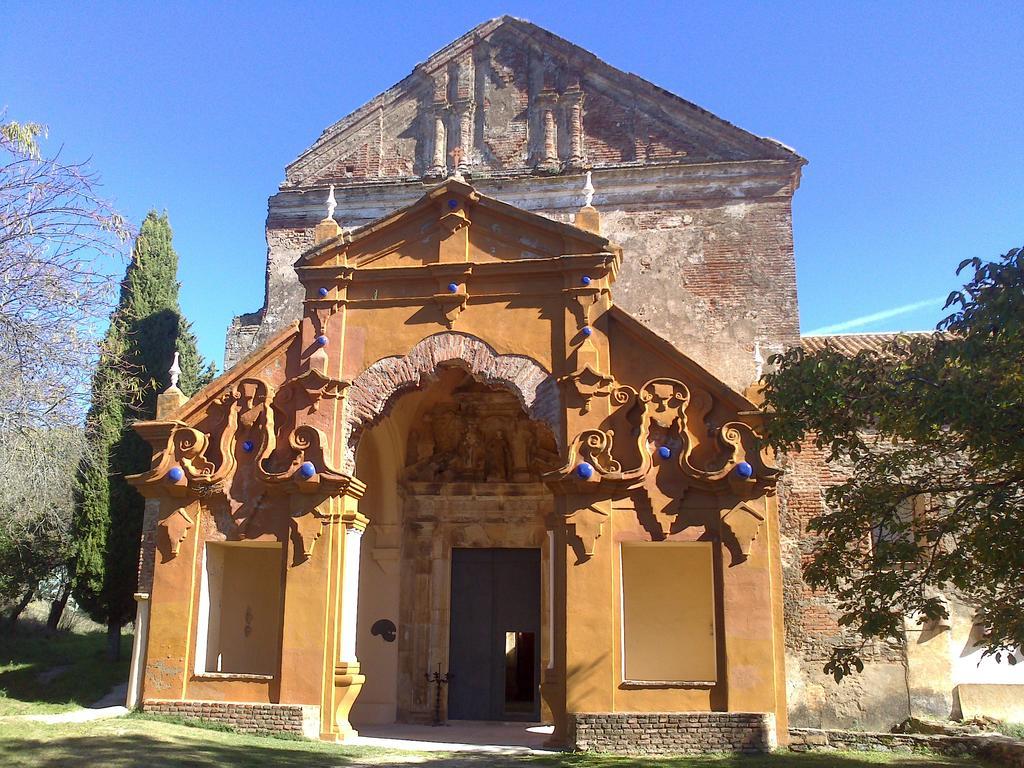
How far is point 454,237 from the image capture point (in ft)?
45.2

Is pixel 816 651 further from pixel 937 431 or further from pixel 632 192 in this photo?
pixel 632 192

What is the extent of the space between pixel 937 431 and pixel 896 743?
211 inches

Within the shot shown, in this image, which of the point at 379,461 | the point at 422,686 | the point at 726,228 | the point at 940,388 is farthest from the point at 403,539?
the point at 940,388

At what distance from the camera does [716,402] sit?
41.3ft

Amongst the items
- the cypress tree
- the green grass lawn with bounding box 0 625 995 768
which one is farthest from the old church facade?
the cypress tree

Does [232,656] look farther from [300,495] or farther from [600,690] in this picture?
[600,690]

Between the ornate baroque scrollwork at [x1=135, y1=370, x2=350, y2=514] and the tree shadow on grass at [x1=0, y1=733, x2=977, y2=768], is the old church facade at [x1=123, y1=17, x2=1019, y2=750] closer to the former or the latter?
the ornate baroque scrollwork at [x1=135, y1=370, x2=350, y2=514]

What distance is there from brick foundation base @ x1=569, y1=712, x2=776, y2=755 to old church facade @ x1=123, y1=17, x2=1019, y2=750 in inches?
1.5

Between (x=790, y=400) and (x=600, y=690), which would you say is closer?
(x=790, y=400)

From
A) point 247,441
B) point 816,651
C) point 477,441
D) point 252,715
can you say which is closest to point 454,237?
point 247,441

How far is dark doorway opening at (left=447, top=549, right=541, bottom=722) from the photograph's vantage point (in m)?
16.0

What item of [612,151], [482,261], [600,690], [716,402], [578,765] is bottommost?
[578,765]

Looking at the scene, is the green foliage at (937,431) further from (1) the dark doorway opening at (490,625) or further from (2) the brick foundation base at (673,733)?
(1) the dark doorway opening at (490,625)

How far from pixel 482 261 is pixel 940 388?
718 centimetres
